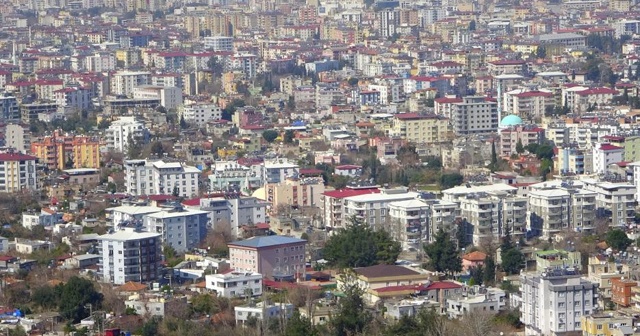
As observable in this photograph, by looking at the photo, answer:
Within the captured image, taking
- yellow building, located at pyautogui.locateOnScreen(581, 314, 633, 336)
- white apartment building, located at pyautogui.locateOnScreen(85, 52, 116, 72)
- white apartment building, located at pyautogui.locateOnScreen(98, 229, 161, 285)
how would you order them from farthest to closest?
1. white apartment building, located at pyautogui.locateOnScreen(85, 52, 116, 72)
2. white apartment building, located at pyautogui.locateOnScreen(98, 229, 161, 285)
3. yellow building, located at pyautogui.locateOnScreen(581, 314, 633, 336)

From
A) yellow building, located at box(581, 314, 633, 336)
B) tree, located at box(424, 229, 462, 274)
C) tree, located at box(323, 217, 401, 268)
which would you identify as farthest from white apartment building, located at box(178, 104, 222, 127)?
yellow building, located at box(581, 314, 633, 336)

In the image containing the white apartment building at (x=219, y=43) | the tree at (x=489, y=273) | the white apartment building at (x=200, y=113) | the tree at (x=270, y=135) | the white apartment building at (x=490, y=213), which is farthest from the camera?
the white apartment building at (x=219, y=43)

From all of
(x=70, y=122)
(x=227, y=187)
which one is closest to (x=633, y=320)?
(x=227, y=187)

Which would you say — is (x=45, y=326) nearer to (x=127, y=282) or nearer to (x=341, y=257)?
(x=127, y=282)

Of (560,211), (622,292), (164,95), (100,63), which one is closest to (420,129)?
(164,95)

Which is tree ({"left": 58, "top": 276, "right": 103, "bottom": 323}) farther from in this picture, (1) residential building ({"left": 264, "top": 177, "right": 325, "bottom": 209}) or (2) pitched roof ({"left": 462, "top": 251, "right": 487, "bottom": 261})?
(1) residential building ({"left": 264, "top": 177, "right": 325, "bottom": 209})

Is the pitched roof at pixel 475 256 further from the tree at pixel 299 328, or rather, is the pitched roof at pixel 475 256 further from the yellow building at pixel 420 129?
the yellow building at pixel 420 129

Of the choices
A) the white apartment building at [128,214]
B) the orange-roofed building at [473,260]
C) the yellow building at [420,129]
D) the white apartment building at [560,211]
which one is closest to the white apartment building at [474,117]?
the yellow building at [420,129]

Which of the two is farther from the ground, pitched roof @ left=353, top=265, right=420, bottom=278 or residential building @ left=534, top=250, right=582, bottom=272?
residential building @ left=534, top=250, right=582, bottom=272
